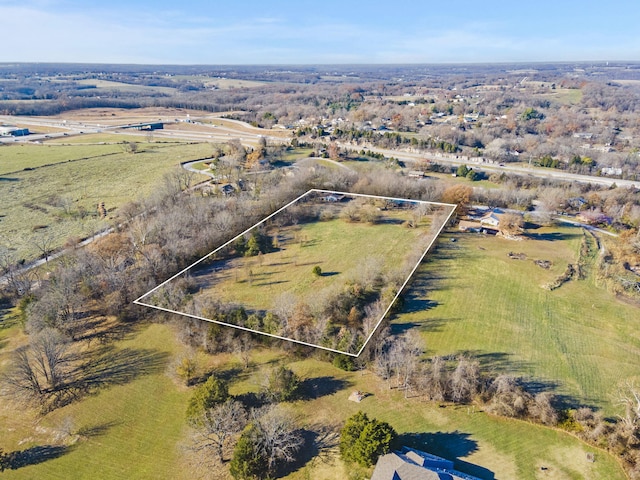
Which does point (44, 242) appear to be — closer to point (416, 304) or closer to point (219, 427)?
point (219, 427)

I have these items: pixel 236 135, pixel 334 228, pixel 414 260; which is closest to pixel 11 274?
pixel 334 228

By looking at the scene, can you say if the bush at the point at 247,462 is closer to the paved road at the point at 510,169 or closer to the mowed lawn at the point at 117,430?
the mowed lawn at the point at 117,430

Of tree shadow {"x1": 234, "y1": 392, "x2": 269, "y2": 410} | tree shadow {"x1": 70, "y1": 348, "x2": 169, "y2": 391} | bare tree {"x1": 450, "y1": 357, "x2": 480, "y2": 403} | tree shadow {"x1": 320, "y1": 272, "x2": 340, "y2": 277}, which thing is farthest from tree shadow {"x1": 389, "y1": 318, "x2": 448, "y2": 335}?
tree shadow {"x1": 70, "y1": 348, "x2": 169, "y2": 391}

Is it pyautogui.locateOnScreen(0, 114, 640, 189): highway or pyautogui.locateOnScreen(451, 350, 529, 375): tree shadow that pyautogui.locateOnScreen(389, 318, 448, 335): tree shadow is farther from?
pyautogui.locateOnScreen(0, 114, 640, 189): highway

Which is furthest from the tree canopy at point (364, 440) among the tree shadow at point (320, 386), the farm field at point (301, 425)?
the tree shadow at point (320, 386)

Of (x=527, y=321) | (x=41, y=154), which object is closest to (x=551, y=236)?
(x=527, y=321)

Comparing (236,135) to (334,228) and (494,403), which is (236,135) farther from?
(494,403)

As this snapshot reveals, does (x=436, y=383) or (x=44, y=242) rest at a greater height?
(x=44, y=242)
